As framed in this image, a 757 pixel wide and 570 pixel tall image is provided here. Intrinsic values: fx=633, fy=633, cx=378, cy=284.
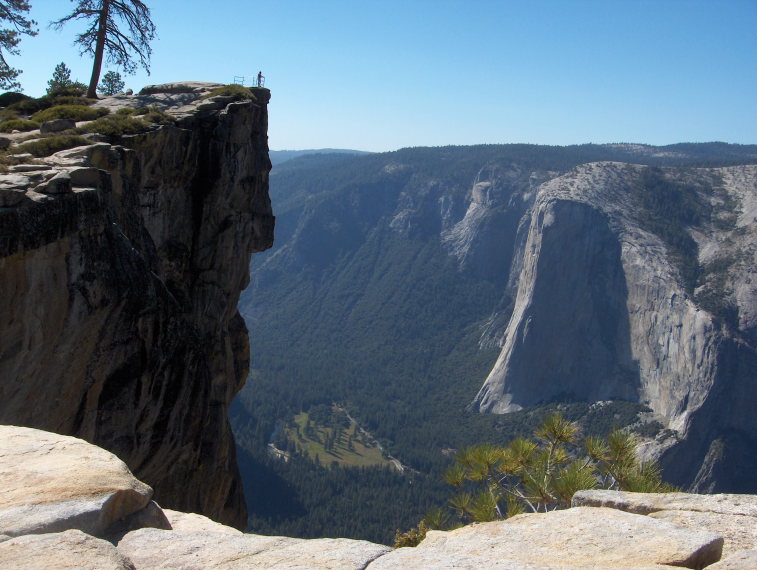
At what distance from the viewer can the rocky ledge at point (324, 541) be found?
6.70 m

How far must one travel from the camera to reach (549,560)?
22.4ft

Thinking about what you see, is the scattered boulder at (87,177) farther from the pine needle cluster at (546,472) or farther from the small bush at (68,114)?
the pine needle cluster at (546,472)

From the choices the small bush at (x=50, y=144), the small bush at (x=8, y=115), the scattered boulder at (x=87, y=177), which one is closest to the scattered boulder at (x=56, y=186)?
the scattered boulder at (x=87, y=177)

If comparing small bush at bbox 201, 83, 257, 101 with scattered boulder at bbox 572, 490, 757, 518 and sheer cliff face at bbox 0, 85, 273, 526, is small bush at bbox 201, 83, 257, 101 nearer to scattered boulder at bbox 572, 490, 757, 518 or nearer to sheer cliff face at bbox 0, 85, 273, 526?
sheer cliff face at bbox 0, 85, 273, 526

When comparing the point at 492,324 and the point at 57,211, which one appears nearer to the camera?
the point at 57,211

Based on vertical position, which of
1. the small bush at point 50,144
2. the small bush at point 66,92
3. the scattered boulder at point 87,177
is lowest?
the scattered boulder at point 87,177

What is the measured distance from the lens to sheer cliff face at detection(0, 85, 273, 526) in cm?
1489

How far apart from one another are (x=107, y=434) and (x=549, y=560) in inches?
566

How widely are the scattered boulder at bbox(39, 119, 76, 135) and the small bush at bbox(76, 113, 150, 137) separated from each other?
48 centimetres

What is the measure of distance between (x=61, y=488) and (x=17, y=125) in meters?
18.9

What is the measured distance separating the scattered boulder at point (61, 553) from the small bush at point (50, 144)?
49.8ft

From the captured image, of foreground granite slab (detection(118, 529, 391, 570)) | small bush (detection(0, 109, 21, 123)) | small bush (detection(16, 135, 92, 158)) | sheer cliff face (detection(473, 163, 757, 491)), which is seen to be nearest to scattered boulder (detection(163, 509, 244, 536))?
foreground granite slab (detection(118, 529, 391, 570))

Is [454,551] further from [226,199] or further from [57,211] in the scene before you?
[226,199]

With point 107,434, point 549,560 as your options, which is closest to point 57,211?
point 107,434
